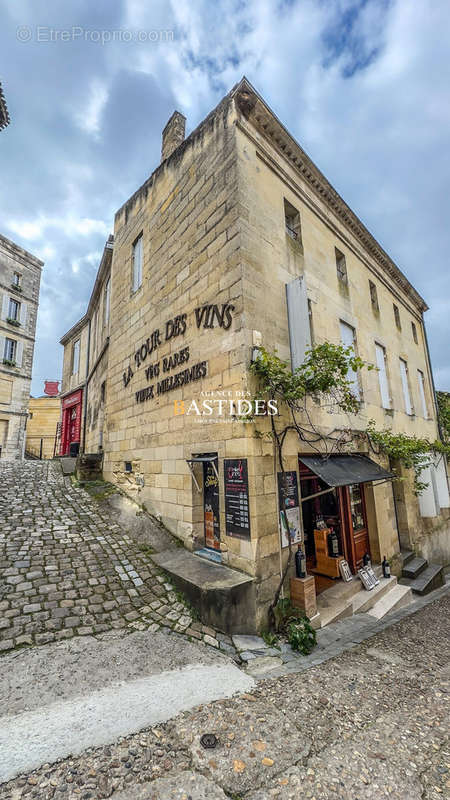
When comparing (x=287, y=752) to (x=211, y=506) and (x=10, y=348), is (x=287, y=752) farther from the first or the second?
(x=10, y=348)

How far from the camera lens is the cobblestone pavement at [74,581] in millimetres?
3818

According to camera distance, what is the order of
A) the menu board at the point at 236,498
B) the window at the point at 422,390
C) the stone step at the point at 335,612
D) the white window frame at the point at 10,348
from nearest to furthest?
the menu board at the point at 236,498
the stone step at the point at 335,612
the window at the point at 422,390
the white window frame at the point at 10,348

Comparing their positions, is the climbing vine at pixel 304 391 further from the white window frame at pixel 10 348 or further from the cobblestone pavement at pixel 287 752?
the white window frame at pixel 10 348

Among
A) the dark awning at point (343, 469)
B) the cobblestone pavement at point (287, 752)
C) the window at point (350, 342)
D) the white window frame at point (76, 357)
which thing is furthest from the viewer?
the white window frame at point (76, 357)

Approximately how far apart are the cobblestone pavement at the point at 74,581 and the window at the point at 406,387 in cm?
969

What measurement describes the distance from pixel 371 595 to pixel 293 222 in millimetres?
8227

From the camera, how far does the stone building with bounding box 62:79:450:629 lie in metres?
5.09

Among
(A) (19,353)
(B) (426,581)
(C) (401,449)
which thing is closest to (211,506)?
(C) (401,449)

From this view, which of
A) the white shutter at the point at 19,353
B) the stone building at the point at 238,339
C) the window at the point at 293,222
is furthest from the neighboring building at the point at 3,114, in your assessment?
the white shutter at the point at 19,353

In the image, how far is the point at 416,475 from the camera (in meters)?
9.23

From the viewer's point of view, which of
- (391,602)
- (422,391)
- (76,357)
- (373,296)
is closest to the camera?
(391,602)

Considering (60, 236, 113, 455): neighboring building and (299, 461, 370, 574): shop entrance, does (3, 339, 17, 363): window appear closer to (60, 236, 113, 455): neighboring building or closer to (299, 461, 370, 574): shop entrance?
(60, 236, 113, 455): neighboring building

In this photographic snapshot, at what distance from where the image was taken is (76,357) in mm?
16688

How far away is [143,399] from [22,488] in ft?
12.0
